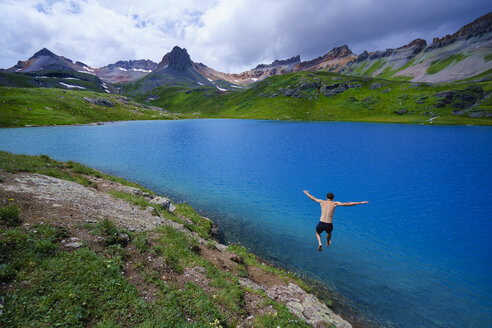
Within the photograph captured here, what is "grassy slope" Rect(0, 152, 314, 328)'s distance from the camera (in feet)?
22.1

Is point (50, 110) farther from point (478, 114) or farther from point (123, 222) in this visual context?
point (478, 114)

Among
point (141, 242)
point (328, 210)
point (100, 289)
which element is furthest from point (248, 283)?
point (100, 289)

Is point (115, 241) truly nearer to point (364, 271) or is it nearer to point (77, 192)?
point (77, 192)

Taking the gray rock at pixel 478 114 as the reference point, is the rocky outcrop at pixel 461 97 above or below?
above

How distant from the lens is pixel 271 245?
18.8 m

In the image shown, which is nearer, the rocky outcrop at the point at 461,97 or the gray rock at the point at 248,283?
the gray rock at the point at 248,283

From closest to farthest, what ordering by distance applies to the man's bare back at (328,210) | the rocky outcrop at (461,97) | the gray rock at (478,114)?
the man's bare back at (328,210), the gray rock at (478,114), the rocky outcrop at (461,97)

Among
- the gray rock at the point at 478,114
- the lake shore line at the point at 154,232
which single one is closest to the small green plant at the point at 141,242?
the lake shore line at the point at 154,232

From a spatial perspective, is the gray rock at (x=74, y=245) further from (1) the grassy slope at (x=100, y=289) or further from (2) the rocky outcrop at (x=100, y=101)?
(2) the rocky outcrop at (x=100, y=101)

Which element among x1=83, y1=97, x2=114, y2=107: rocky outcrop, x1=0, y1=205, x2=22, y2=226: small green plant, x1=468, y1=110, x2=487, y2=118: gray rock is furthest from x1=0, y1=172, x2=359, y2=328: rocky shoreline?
x1=468, y1=110, x2=487, y2=118: gray rock

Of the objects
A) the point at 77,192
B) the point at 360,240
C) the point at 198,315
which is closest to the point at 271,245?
the point at 360,240

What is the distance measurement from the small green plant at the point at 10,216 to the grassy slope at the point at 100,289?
34mm

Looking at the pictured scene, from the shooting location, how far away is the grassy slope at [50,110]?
4070 inches

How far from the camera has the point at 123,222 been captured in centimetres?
1337
